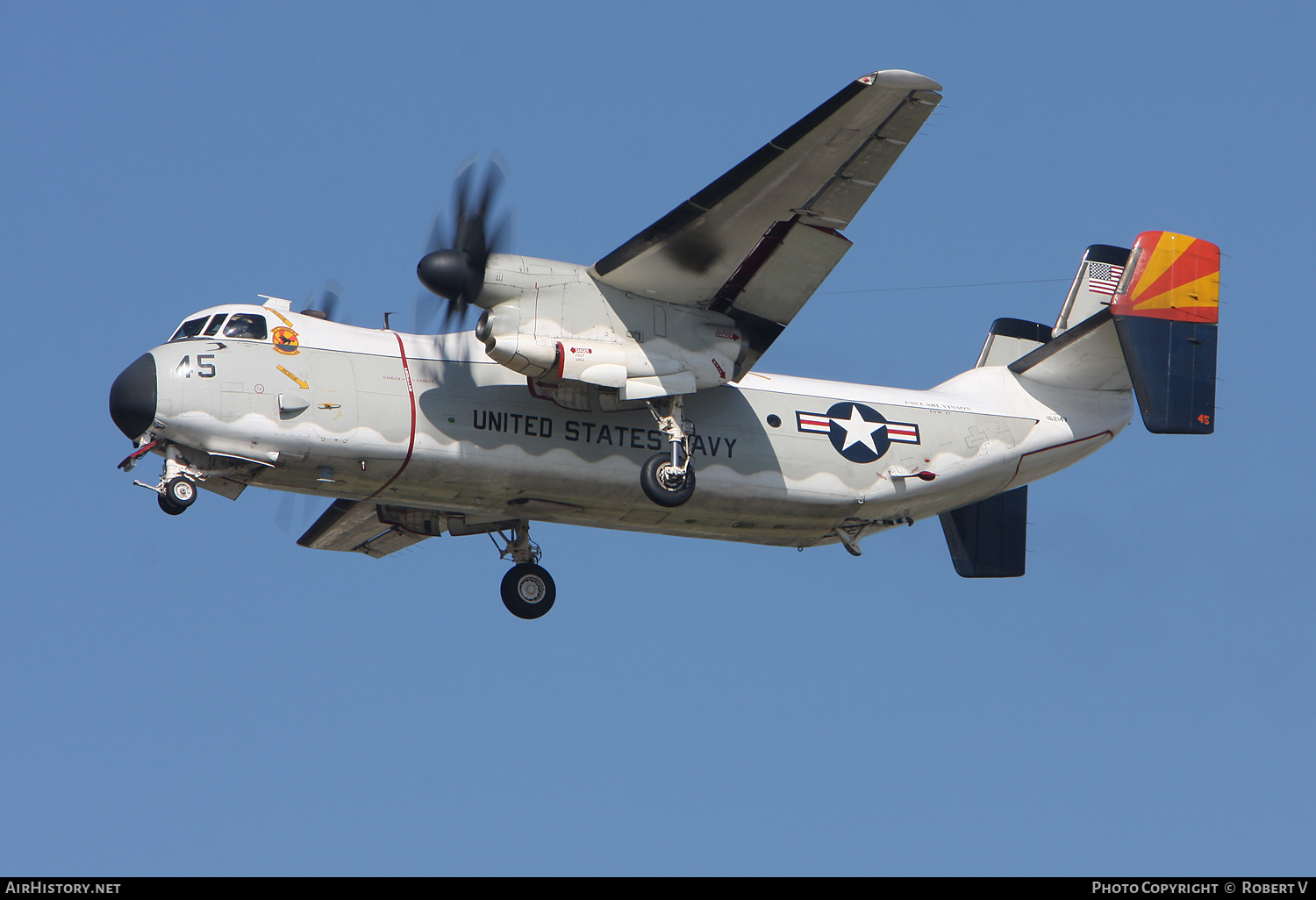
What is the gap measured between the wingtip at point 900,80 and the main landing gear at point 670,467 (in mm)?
4579

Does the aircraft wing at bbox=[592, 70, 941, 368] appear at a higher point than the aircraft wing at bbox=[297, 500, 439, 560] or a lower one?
higher

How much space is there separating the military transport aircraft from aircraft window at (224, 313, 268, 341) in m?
0.03

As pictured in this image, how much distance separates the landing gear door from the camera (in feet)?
60.2

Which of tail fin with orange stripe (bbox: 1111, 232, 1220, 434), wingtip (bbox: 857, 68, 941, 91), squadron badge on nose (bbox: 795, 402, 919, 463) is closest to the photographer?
wingtip (bbox: 857, 68, 941, 91)

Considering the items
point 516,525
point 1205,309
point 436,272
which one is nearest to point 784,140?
point 436,272

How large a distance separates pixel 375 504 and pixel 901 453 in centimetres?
718

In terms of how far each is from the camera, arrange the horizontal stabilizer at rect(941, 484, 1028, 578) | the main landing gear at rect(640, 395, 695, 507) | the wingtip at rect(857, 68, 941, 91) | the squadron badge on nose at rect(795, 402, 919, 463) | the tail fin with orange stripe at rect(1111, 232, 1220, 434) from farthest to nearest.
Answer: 1. the horizontal stabilizer at rect(941, 484, 1028, 578)
2. the tail fin with orange stripe at rect(1111, 232, 1220, 434)
3. the squadron badge on nose at rect(795, 402, 919, 463)
4. the main landing gear at rect(640, 395, 695, 507)
5. the wingtip at rect(857, 68, 941, 91)

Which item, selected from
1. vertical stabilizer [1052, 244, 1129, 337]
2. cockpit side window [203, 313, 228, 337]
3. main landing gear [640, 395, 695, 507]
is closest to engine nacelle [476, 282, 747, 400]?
main landing gear [640, 395, 695, 507]

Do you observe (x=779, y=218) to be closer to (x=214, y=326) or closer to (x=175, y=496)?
(x=214, y=326)

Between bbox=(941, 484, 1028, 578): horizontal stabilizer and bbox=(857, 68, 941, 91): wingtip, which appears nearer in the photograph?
bbox=(857, 68, 941, 91): wingtip

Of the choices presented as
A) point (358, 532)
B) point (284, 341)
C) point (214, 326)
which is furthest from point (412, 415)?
point (358, 532)

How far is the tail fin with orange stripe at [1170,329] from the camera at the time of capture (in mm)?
21797

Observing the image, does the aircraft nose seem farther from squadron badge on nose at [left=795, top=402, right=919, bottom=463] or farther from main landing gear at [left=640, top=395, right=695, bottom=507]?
squadron badge on nose at [left=795, top=402, right=919, bottom=463]

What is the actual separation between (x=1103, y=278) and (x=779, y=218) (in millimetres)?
7663
